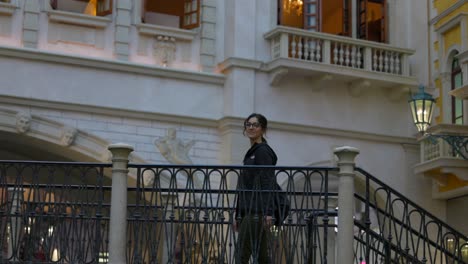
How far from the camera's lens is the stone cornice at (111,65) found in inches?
685

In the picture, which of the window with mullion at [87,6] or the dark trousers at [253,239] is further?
the window with mullion at [87,6]

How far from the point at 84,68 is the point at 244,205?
8.49 m

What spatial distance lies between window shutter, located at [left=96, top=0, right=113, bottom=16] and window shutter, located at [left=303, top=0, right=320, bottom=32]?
13.0ft

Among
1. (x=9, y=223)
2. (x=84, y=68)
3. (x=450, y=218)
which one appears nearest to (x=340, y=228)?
(x=9, y=223)

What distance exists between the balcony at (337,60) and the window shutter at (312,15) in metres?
0.61

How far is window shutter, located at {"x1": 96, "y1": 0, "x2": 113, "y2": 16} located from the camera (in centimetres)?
1850

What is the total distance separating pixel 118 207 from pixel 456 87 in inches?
434

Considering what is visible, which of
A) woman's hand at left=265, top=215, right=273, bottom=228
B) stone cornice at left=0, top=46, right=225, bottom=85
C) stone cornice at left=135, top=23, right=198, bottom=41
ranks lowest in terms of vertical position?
woman's hand at left=265, top=215, right=273, bottom=228

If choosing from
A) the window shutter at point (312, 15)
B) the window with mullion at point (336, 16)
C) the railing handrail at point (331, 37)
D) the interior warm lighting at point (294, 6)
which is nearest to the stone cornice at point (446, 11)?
the railing handrail at point (331, 37)

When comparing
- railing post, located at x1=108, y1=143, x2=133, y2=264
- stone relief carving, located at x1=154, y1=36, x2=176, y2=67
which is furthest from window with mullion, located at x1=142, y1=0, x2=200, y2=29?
railing post, located at x1=108, y1=143, x2=133, y2=264

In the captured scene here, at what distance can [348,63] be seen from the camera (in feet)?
64.4

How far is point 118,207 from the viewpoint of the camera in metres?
10.0

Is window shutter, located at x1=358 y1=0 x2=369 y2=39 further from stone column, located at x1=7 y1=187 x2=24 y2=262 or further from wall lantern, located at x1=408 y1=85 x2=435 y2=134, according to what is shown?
stone column, located at x1=7 y1=187 x2=24 y2=262

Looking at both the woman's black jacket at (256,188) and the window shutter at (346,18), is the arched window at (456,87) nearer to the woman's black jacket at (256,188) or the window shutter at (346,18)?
the window shutter at (346,18)
